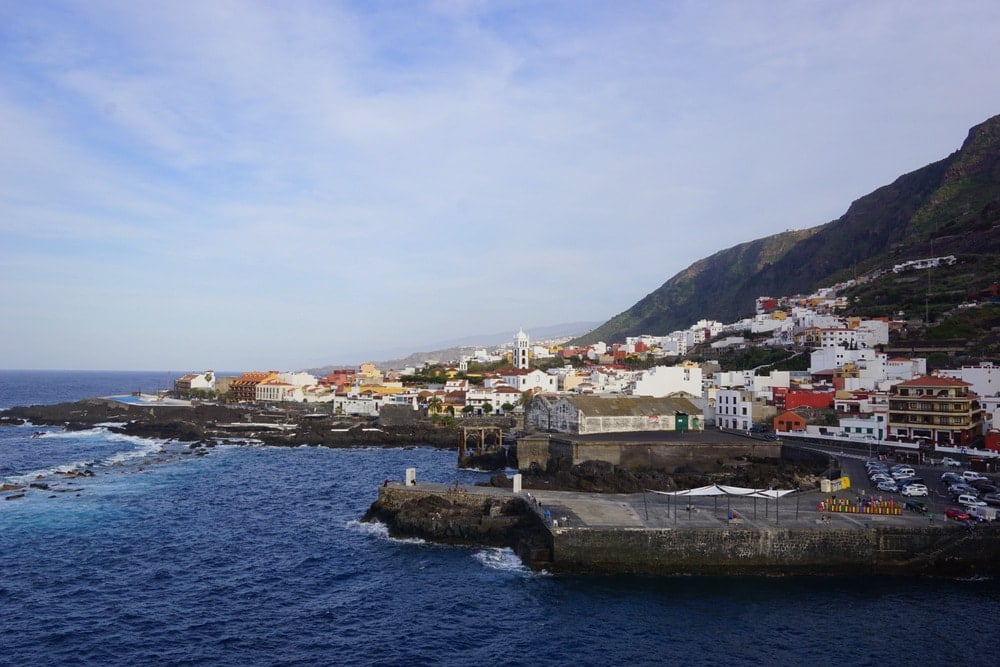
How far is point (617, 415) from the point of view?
49.3m

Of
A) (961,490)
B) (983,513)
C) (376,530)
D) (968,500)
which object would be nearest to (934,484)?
(961,490)

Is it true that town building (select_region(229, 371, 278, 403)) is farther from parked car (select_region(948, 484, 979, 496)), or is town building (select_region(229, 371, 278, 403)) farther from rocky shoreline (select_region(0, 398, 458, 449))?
parked car (select_region(948, 484, 979, 496))

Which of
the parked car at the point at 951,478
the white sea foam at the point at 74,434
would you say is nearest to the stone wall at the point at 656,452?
the parked car at the point at 951,478

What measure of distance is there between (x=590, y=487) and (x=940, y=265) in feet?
294

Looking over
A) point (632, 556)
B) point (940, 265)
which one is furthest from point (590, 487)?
point (940, 265)

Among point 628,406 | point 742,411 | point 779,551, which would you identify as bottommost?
point 779,551

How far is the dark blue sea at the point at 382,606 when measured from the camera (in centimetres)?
1939

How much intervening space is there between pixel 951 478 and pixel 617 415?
20.7 metres

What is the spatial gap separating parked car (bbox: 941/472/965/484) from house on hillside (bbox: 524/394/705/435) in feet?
60.8

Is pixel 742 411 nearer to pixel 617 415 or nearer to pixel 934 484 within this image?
pixel 617 415

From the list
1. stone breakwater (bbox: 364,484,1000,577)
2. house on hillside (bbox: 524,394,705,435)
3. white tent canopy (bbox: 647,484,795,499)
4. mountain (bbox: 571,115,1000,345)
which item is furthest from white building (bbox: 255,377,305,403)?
mountain (bbox: 571,115,1000,345)

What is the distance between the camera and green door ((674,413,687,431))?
167 ft

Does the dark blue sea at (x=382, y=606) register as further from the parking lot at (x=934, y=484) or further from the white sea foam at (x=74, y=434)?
the white sea foam at (x=74, y=434)

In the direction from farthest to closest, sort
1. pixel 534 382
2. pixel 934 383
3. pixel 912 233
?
pixel 912 233 < pixel 534 382 < pixel 934 383
